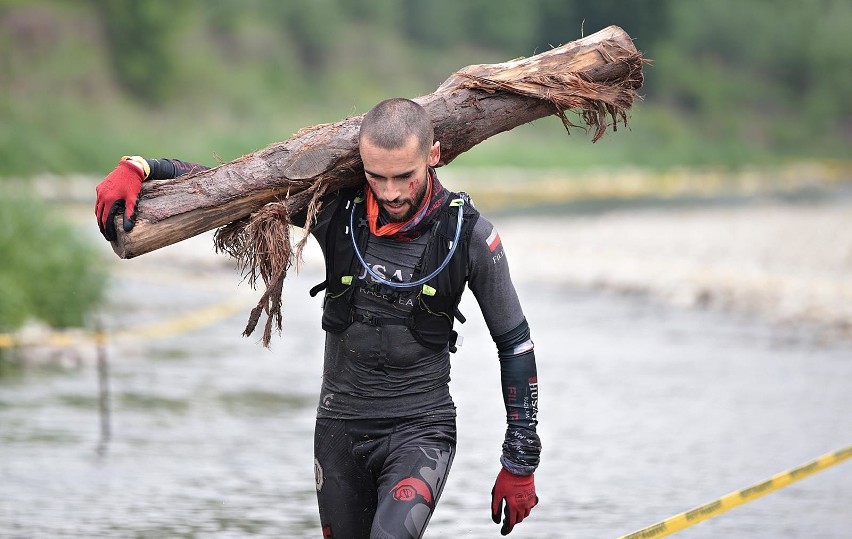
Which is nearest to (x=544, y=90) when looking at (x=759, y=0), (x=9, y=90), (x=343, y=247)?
(x=343, y=247)

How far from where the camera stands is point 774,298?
18328 millimetres

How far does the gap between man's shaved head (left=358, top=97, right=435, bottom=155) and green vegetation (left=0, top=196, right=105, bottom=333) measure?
796 cm

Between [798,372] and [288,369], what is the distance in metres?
4.85

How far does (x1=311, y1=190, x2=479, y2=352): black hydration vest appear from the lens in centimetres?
432

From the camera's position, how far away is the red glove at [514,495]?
4.33 m

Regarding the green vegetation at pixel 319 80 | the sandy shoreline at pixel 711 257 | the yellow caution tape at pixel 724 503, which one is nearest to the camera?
the yellow caution tape at pixel 724 503

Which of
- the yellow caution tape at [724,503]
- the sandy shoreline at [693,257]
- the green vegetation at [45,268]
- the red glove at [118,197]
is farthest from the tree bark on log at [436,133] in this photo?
the sandy shoreline at [693,257]

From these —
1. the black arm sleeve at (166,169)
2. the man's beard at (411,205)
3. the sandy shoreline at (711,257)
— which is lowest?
the man's beard at (411,205)

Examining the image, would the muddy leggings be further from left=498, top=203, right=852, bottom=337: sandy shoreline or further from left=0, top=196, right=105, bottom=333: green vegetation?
left=498, top=203, right=852, bottom=337: sandy shoreline

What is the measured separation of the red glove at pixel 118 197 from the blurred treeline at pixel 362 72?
71.7 ft

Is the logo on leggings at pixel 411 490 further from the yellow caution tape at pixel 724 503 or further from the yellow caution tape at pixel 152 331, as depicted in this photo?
the yellow caution tape at pixel 152 331

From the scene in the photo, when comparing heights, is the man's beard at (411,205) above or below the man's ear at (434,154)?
below

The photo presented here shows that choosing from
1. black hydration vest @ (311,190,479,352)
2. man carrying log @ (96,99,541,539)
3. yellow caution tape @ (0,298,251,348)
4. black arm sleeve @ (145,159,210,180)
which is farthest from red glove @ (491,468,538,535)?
yellow caution tape @ (0,298,251,348)

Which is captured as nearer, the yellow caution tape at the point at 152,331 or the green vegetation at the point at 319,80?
the yellow caution tape at the point at 152,331
